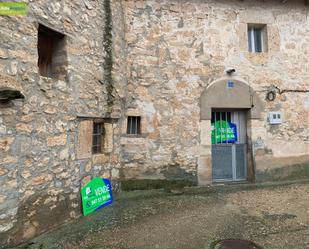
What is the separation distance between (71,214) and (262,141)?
4427mm

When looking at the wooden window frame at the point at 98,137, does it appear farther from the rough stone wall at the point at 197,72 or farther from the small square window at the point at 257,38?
the small square window at the point at 257,38

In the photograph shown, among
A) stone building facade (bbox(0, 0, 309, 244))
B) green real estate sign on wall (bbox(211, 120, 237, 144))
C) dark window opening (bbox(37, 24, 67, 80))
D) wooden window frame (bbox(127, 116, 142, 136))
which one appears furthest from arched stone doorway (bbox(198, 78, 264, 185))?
dark window opening (bbox(37, 24, 67, 80))

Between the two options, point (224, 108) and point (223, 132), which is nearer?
point (224, 108)

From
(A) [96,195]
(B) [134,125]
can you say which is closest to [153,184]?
(B) [134,125]

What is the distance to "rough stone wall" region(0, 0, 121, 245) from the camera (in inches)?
107

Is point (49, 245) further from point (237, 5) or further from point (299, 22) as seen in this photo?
point (299, 22)

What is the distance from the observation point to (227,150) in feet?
18.8

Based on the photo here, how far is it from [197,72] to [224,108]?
1063 mm

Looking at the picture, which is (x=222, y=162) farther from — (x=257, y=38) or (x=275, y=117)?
(x=257, y=38)

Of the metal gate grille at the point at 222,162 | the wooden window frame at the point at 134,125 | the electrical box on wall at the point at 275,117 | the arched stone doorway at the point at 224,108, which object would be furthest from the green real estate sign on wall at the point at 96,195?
the electrical box on wall at the point at 275,117

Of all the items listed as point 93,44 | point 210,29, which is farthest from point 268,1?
point 93,44

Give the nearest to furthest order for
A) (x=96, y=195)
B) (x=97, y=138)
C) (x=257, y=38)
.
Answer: (x=96, y=195)
(x=97, y=138)
(x=257, y=38)

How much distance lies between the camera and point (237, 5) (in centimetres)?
569

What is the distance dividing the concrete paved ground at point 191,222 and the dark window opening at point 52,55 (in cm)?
227
